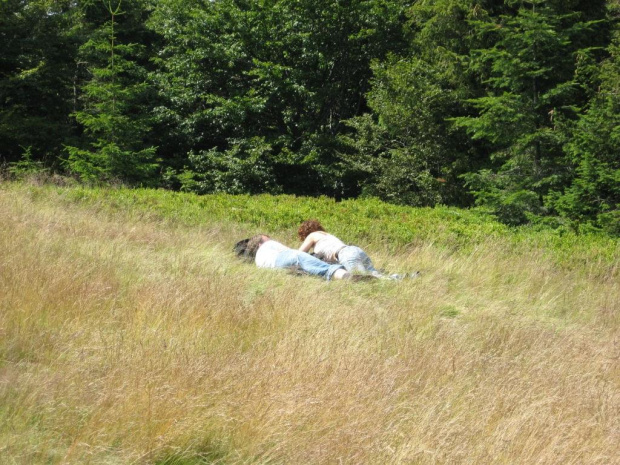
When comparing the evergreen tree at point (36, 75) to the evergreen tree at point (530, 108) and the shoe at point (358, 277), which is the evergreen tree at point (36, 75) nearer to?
the evergreen tree at point (530, 108)

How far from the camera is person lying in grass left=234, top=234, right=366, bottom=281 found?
23.1ft

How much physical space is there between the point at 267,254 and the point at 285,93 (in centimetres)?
1393

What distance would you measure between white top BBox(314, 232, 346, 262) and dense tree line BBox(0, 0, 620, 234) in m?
7.00

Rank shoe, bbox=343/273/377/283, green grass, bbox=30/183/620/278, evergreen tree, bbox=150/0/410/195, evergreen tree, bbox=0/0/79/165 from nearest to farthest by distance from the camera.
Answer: shoe, bbox=343/273/377/283 → green grass, bbox=30/183/620/278 → evergreen tree, bbox=0/0/79/165 → evergreen tree, bbox=150/0/410/195

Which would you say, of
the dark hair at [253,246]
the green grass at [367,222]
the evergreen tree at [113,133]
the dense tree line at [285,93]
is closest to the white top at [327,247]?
the dark hair at [253,246]

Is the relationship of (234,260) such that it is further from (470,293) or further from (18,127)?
(18,127)

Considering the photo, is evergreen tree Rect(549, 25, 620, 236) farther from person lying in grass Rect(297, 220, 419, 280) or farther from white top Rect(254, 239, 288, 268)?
white top Rect(254, 239, 288, 268)

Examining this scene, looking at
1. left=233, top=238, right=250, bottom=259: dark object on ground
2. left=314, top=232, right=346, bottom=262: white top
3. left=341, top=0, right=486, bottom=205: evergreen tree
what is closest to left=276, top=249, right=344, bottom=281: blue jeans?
left=314, top=232, right=346, bottom=262: white top

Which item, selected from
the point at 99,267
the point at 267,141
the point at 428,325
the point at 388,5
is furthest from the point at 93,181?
the point at 428,325

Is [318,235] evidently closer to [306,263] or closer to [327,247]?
[327,247]

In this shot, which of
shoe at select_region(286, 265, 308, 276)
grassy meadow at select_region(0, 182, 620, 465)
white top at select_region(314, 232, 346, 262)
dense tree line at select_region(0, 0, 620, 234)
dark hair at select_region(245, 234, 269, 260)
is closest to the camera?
grassy meadow at select_region(0, 182, 620, 465)

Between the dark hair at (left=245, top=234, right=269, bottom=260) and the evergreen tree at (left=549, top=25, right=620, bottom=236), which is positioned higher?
the evergreen tree at (left=549, top=25, right=620, bottom=236)

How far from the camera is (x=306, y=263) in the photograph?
23.6 feet

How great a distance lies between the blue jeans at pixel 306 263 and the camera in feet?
23.2
